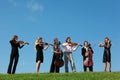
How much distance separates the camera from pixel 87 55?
2420cm

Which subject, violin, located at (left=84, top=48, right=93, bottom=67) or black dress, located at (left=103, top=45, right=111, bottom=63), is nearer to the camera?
black dress, located at (left=103, top=45, right=111, bottom=63)

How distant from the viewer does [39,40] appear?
22.6 m

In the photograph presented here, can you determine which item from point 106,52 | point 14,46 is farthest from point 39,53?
point 106,52

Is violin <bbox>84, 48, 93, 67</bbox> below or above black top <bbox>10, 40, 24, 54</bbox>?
below

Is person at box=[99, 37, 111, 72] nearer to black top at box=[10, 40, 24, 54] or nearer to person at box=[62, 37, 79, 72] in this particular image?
person at box=[62, 37, 79, 72]

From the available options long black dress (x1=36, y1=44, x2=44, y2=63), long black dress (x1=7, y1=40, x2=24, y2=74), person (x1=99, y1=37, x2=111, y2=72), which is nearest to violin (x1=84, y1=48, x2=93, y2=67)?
person (x1=99, y1=37, x2=111, y2=72)

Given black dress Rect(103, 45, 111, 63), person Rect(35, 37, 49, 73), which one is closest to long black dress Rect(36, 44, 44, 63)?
person Rect(35, 37, 49, 73)

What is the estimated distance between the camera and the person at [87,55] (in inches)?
952

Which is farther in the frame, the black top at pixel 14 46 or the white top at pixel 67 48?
the white top at pixel 67 48

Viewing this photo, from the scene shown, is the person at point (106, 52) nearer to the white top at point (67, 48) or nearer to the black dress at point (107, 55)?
the black dress at point (107, 55)

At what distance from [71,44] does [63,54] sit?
2.89ft

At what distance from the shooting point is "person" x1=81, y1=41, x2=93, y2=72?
24.2m

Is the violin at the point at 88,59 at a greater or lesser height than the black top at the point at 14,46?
lesser

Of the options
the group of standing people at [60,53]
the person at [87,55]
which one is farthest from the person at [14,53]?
the person at [87,55]
